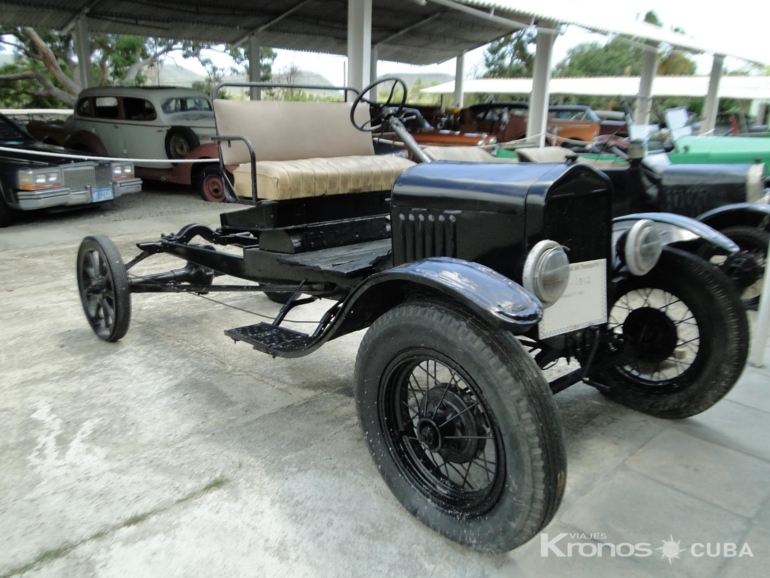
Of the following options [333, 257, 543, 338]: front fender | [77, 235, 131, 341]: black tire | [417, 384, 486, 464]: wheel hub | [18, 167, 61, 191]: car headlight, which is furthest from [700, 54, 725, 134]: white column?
[417, 384, 486, 464]: wheel hub

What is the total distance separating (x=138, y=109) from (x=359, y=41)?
4268 mm

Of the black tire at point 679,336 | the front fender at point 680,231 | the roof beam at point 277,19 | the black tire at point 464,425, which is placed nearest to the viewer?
the black tire at point 464,425

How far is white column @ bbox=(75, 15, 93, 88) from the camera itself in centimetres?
1207

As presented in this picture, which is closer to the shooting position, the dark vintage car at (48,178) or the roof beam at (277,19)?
the dark vintage car at (48,178)

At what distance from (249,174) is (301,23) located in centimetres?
1214

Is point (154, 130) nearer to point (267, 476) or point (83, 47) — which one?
point (83, 47)

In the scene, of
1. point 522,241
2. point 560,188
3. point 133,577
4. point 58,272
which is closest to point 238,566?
point 133,577

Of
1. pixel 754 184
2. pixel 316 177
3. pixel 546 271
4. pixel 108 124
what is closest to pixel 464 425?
pixel 546 271

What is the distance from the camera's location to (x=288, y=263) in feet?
10.5

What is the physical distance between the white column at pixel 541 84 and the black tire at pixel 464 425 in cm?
1056

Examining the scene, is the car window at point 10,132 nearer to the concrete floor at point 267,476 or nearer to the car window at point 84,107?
the car window at point 84,107

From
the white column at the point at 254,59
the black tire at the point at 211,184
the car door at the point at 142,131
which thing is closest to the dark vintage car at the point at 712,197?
the black tire at the point at 211,184

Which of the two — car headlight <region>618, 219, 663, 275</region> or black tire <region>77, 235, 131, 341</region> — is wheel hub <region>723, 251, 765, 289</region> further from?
black tire <region>77, 235, 131, 341</region>

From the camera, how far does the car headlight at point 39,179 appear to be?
752cm
